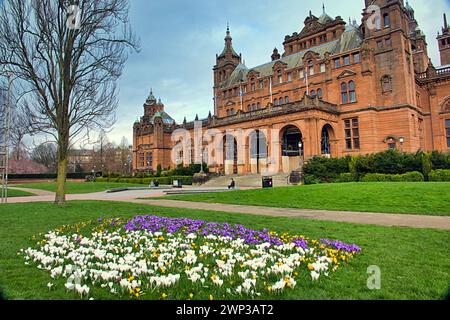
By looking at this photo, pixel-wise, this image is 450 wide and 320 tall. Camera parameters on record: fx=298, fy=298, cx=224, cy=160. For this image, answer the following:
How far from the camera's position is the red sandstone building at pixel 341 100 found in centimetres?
3600

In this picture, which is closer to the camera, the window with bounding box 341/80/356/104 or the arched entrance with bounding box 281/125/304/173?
the window with bounding box 341/80/356/104

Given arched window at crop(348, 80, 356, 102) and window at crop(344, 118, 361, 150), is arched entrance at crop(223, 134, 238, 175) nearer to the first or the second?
window at crop(344, 118, 361, 150)

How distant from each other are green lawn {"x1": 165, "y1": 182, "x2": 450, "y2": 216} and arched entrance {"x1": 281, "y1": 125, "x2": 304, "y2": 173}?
67.1 ft

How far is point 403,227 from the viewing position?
29.1ft

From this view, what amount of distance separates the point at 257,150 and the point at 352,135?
13.0m

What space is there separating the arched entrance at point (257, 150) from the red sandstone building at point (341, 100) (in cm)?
14

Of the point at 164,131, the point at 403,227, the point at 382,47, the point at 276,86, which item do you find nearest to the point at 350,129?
the point at 382,47

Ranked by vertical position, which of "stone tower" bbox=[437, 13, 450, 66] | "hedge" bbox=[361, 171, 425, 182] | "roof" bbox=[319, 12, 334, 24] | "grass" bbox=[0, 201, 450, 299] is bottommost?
"grass" bbox=[0, 201, 450, 299]

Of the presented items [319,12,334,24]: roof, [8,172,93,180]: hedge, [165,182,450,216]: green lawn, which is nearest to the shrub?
[165,182,450,216]: green lawn

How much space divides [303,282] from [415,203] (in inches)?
476

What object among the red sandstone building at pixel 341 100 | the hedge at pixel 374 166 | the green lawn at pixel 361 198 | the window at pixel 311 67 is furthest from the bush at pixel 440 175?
the window at pixel 311 67

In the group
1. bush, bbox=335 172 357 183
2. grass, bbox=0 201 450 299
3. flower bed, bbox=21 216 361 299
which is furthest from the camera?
bush, bbox=335 172 357 183

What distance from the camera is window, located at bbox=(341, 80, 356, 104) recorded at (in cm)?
3850

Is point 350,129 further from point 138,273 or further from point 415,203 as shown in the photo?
point 138,273
